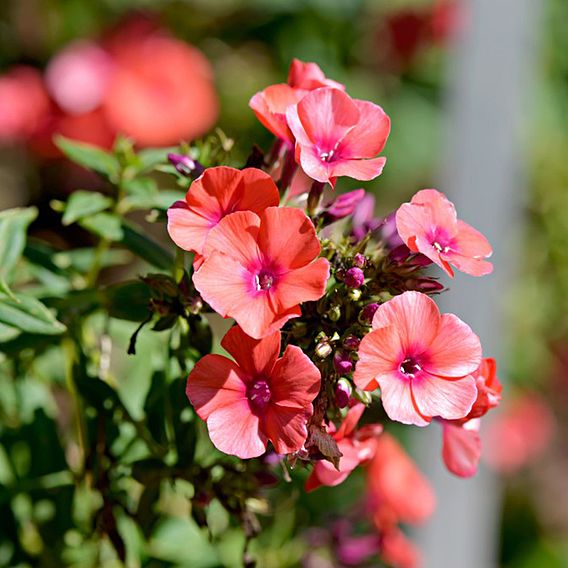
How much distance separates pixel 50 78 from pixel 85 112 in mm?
107

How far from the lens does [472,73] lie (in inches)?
66.3

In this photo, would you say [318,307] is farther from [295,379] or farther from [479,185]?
[479,185]

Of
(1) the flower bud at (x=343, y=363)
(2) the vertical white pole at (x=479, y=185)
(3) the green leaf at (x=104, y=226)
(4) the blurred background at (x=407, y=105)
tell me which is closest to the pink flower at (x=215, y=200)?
(1) the flower bud at (x=343, y=363)

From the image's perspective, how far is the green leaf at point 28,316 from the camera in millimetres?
640

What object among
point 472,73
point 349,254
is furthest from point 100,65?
point 349,254

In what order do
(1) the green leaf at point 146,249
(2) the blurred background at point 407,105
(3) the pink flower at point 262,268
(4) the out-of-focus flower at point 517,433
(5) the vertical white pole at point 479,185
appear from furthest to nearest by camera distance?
(4) the out-of-focus flower at point 517,433 < (2) the blurred background at point 407,105 < (5) the vertical white pole at point 479,185 < (1) the green leaf at point 146,249 < (3) the pink flower at point 262,268

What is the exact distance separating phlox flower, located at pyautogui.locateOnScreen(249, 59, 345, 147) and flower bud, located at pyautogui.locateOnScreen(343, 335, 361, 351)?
15cm

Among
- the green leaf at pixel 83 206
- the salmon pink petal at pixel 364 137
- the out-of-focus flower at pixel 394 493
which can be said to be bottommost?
the out-of-focus flower at pixel 394 493

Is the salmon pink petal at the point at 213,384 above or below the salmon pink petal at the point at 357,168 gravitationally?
below

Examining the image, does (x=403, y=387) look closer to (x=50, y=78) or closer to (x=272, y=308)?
(x=272, y=308)

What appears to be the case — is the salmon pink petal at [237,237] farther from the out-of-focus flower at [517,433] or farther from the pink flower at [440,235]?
the out-of-focus flower at [517,433]

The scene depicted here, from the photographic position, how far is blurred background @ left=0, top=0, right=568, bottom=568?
5.54ft

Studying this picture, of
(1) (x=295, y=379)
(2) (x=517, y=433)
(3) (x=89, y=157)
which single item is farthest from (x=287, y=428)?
(2) (x=517, y=433)

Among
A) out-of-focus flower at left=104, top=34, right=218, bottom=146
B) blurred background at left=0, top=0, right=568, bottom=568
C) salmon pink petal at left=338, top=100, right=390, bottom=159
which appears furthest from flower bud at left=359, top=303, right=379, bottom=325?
out-of-focus flower at left=104, top=34, right=218, bottom=146
